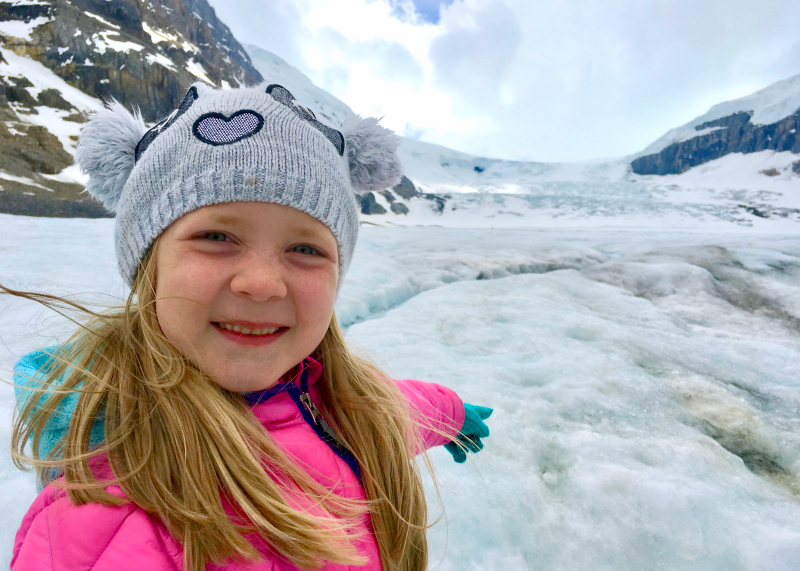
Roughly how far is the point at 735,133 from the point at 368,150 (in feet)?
180

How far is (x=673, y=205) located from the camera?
25.0m

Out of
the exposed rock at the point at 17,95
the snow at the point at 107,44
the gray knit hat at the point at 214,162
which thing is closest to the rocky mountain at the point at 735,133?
the snow at the point at 107,44

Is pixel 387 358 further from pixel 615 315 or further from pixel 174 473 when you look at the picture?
pixel 615 315

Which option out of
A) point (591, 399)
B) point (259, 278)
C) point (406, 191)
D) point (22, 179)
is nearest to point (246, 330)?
point (259, 278)

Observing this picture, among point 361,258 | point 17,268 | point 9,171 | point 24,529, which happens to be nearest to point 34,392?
point 24,529

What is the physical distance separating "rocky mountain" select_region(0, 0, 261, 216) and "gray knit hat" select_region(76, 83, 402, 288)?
10.6 metres

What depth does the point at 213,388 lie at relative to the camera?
0.74 meters

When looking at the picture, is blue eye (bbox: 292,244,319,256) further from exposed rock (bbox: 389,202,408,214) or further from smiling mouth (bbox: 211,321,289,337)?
exposed rock (bbox: 389,202,408,214)

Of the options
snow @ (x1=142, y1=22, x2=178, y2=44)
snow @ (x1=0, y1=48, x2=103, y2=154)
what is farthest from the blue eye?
snow @ (x1=142, y1=22, x2=178, y2=44)

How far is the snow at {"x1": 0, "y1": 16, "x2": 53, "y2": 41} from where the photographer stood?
72.3ft

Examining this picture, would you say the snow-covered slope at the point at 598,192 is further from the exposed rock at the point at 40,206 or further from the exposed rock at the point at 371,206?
the exposed rock at the point at 40,206

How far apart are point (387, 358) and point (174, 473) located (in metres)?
1.76

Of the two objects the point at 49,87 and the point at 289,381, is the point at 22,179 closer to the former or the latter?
the point at 49,87

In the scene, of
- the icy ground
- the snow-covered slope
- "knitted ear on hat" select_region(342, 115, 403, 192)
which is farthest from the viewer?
the snow-covered slope
